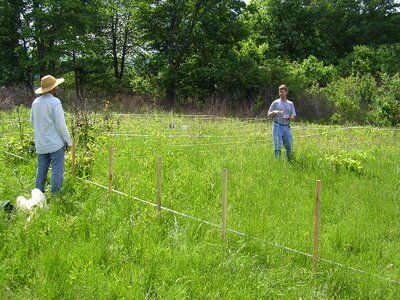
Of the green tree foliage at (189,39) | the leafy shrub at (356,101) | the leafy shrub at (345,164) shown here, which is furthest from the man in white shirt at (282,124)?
the green tree foliage at (189,39)

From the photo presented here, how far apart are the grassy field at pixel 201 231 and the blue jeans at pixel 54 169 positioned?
0.27 meters

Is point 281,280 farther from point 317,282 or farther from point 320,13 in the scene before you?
point 320,13

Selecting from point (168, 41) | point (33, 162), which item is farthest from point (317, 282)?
point (168, 41)

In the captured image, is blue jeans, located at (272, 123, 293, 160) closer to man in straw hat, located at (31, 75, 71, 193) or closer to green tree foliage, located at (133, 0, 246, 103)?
man in straw hat, located at (31, 75, 71, 193)

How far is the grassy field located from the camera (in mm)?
3326

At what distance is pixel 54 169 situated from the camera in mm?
5258

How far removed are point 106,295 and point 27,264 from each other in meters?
0.85

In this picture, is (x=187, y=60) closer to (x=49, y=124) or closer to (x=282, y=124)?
(x=282, y=124)

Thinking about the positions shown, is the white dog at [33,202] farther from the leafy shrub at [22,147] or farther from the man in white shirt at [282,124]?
the man in white shirt at [282,124]

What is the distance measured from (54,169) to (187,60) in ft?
67.5

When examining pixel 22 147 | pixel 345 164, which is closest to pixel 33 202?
pixel 22 147

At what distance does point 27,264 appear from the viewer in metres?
3.42

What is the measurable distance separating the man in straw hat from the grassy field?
420mm

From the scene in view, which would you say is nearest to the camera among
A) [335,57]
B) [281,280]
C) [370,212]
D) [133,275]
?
[133,275]
